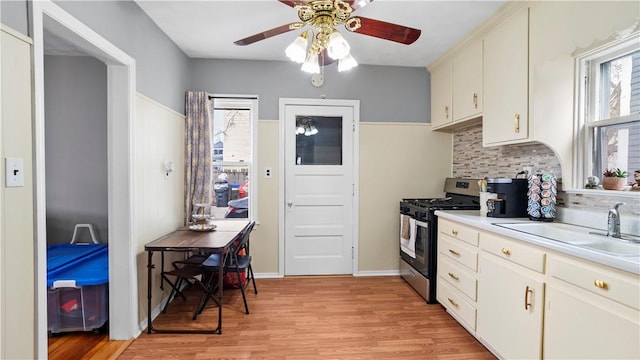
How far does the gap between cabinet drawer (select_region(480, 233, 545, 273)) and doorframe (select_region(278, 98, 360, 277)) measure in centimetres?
167

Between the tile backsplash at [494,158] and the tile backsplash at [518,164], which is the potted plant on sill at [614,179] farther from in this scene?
the tile backsplash at [494,158]

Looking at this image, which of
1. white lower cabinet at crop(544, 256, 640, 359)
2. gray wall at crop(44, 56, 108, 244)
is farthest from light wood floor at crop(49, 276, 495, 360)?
gray wall at crop(44, 56, 108, 244)

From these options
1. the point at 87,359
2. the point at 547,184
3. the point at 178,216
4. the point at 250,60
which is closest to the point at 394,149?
the point at 547,184

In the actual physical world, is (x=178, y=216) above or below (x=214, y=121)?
below

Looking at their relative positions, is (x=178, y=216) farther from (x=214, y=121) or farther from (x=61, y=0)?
(x=61, y=0)

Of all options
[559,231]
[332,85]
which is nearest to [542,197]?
[559,231]

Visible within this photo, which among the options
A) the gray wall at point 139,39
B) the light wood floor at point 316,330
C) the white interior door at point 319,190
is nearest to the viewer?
the gray wall at point 139,39

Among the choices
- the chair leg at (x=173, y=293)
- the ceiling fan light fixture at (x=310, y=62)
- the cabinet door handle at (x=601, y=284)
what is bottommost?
the chair leg at (x=173, y=293)

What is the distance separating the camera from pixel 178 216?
3.13 meters

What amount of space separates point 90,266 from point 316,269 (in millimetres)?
2226

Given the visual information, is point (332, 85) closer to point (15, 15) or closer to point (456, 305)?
point (456, 305)

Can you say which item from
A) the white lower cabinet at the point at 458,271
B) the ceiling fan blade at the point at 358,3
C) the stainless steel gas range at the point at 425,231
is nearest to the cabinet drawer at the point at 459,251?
the white lower cabinet at the point at 458,271

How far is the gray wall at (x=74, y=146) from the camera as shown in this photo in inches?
114

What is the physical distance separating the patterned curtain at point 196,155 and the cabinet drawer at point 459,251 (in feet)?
7.94
